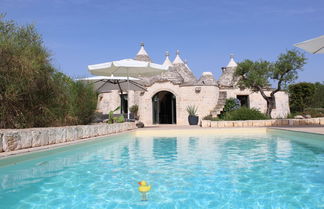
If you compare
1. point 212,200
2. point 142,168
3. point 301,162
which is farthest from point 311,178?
point 142,168

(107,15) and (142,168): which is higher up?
(107,15)

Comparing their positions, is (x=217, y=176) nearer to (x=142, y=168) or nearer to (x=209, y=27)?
(x=142, y=168)

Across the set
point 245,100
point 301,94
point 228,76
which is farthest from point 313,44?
point 301,94

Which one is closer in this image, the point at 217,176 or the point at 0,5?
the point at 217,176

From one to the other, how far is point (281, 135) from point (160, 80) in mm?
10530

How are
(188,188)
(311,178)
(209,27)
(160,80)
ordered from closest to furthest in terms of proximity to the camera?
1. (188,188)
2. (311,178)
3. (209,27)
4. (160,80)

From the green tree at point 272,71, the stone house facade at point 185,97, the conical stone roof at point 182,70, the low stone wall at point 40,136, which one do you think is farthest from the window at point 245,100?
the low stone wall at point 40,136

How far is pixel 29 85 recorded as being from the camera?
6.31 m

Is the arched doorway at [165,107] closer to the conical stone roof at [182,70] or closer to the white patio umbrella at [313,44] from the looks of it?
the conical stone roof at [182,70]

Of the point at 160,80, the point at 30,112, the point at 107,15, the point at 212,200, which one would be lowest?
the point at 212,200

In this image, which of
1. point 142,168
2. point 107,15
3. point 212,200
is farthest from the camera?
point 107,15

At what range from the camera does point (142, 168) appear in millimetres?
5051

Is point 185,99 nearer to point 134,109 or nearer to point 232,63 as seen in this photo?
point 134,109

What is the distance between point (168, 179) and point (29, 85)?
4.06 metres
